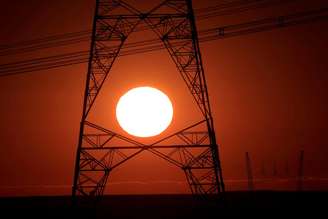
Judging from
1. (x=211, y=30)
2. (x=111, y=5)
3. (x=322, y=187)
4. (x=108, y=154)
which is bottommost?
(x=322, y=187)

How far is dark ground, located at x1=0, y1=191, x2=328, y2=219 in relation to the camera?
7.74 m

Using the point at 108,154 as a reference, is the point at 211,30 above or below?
above

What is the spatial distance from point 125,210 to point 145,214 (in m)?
0.69

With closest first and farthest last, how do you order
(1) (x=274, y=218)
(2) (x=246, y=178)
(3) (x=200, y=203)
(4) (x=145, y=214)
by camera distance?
1. (1) (x=274, y=218)
2. (4) (x=145, y=214)
3. (3) (x=200, y=203)
4. (2) (x=246, y=178)

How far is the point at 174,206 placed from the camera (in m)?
8.52

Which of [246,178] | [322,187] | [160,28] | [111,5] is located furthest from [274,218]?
[111,5]

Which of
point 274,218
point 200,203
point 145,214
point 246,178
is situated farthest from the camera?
point 246,178

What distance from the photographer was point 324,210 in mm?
7426

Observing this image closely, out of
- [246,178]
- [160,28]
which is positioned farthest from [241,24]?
[246,178]

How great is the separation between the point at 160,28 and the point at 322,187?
720 cm

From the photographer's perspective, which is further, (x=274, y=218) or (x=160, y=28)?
(x=160, y=28)

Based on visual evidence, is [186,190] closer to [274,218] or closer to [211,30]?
[274,218]

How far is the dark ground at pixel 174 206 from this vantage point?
7742mm

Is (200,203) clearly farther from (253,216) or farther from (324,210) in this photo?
(324,210)
